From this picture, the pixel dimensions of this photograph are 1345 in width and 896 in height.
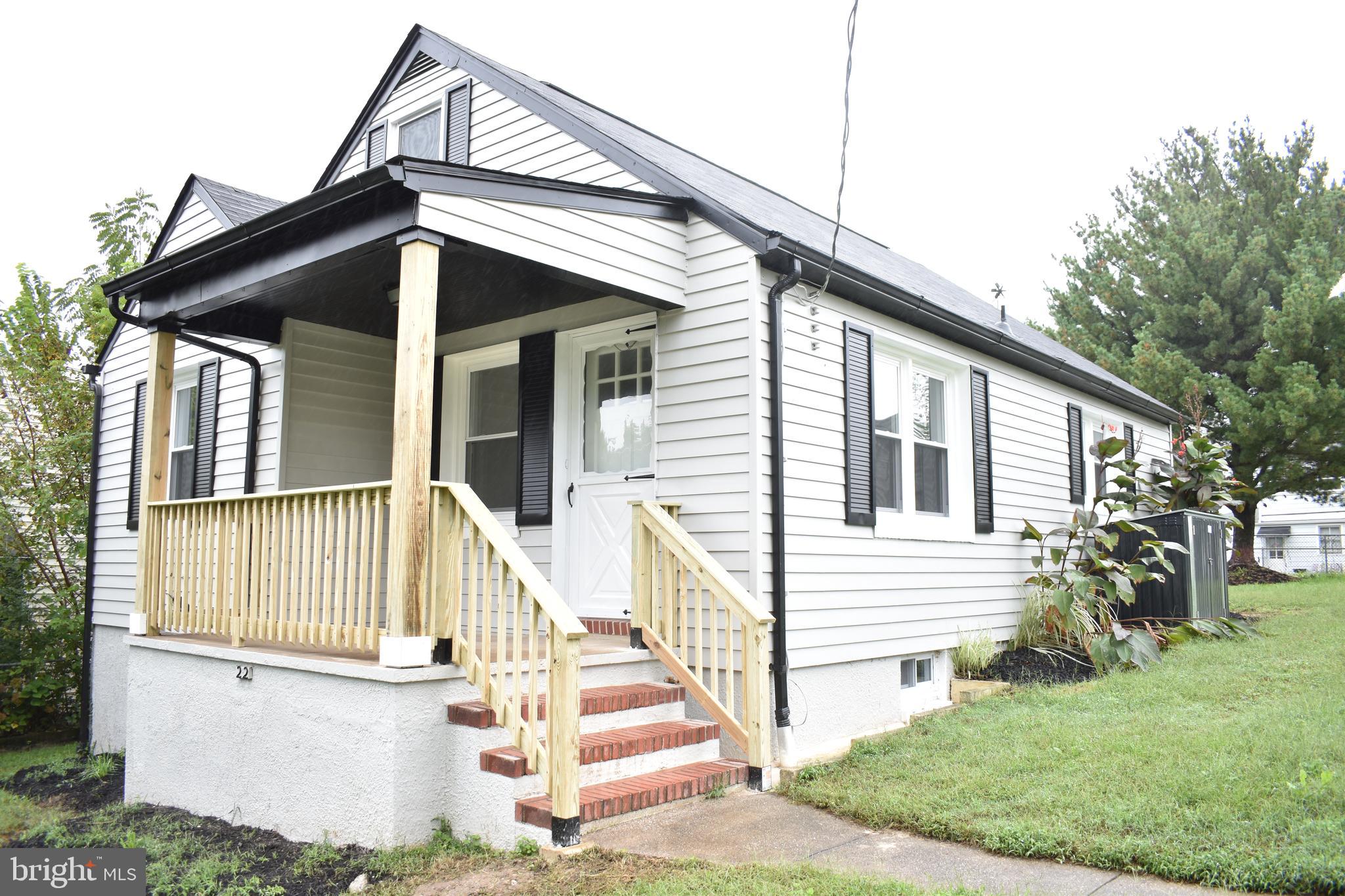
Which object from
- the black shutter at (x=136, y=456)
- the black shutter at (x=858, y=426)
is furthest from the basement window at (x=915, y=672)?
the black shutter at (x=136, y=456)

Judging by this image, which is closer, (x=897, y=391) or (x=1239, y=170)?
(x=897, y=391)

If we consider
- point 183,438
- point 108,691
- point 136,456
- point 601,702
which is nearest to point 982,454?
point 601,702


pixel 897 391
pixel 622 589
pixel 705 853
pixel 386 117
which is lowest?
pixel 705 853

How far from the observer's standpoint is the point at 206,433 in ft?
29.4

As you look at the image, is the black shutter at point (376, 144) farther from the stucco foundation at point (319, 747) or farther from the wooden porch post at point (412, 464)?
the stucco foundation at point (319, 747)

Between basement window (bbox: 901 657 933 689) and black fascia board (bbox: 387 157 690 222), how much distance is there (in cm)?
376

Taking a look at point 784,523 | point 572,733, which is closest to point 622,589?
point 784,523

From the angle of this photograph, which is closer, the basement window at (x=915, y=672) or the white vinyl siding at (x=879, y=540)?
the white vinyl siding at (x=879, y=540)

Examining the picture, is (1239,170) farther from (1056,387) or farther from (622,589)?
(622,589)

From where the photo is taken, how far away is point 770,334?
19.4 ft

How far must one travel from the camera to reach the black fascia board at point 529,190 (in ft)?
15.7

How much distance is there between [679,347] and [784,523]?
4.43ft

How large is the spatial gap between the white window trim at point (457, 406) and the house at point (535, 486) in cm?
3

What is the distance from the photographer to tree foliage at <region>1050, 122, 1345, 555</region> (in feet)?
56.8
